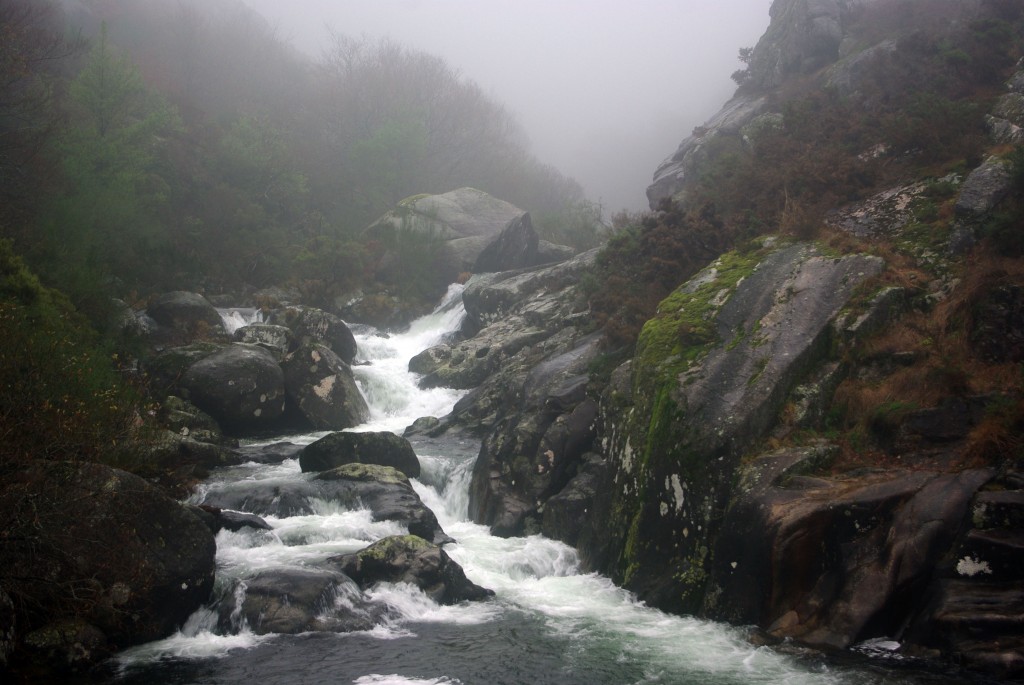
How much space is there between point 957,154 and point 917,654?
410 inches

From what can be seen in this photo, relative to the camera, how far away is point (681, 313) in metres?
13.5

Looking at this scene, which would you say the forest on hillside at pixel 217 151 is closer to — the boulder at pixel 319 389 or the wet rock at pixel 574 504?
the boulder at pixel 319 389

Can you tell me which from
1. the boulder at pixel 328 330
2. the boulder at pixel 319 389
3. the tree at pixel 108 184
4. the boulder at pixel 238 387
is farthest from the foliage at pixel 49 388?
the boulder at pixel 328 330

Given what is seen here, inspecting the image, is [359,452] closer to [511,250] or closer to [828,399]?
[828,399]

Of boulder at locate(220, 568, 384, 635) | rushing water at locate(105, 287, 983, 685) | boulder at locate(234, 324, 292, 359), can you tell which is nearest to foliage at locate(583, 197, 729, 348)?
rushing water at locate(105, 287, 983, 685)

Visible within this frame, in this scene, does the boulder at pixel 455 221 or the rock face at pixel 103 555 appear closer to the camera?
the rock face at pixel 103 555

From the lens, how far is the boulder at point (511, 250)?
36.6 m

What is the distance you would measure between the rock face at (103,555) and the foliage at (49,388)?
1.48 feet

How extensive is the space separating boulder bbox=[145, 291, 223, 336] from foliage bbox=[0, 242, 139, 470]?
9349 millimetres

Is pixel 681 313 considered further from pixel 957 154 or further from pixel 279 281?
pixel 279 281

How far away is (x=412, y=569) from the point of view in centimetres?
1117

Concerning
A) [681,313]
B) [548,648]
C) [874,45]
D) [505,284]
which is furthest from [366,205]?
[548,648]

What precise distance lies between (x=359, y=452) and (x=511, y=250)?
71.2ft

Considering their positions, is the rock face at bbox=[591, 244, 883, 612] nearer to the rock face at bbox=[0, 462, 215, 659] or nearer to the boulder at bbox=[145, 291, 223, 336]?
the rock face at bbox=[0, 462, 215, 659]
